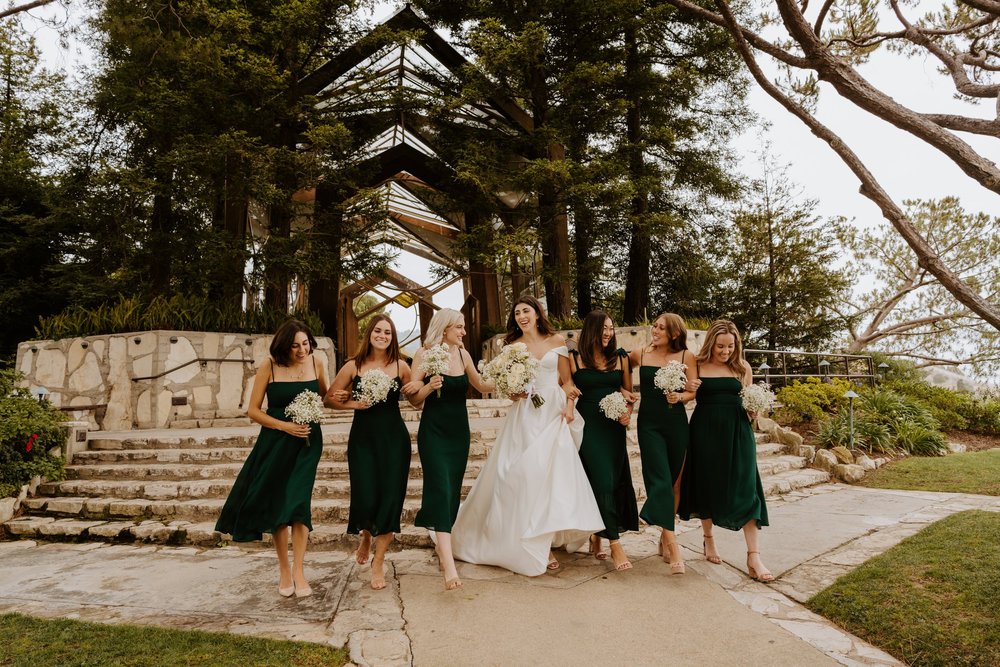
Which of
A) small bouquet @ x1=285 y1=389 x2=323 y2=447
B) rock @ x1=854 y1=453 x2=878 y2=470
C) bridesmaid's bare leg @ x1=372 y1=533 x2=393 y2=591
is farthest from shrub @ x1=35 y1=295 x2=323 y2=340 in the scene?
rock @ x1=854 y1=453 x2=878 y2=470

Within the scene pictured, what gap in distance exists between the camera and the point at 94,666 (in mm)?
2879

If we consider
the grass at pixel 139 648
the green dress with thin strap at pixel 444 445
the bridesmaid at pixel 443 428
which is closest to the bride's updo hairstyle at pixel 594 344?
the bridesmaid at pixel 443 428

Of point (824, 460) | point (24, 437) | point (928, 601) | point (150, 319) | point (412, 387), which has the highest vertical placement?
point (150, 319)

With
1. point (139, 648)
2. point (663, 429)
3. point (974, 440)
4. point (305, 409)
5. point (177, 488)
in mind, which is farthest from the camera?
point (974, 440)

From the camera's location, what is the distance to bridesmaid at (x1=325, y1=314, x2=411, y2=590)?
414cm

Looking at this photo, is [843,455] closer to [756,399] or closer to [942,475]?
[942,475]

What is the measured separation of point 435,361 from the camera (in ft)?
13.9

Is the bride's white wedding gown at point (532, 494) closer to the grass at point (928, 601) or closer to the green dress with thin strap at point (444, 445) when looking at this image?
the green dress with thin strap at point (444, 445)

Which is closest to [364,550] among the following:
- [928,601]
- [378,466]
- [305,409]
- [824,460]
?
[378,466]

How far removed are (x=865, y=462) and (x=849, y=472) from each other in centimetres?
69

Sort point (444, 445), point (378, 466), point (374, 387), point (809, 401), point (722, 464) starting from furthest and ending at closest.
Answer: point (809, 401) < point (722, 464) < point (444, 445) < point (378, 466) < point (374, 387)

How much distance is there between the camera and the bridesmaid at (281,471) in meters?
3.95

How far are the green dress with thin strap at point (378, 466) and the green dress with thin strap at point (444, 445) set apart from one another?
157mm

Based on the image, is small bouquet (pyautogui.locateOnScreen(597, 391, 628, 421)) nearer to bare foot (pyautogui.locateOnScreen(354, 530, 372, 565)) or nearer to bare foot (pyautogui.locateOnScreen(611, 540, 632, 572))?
bare foot (pyautogui.locateOnScreen(611, 540, 632, 572))
